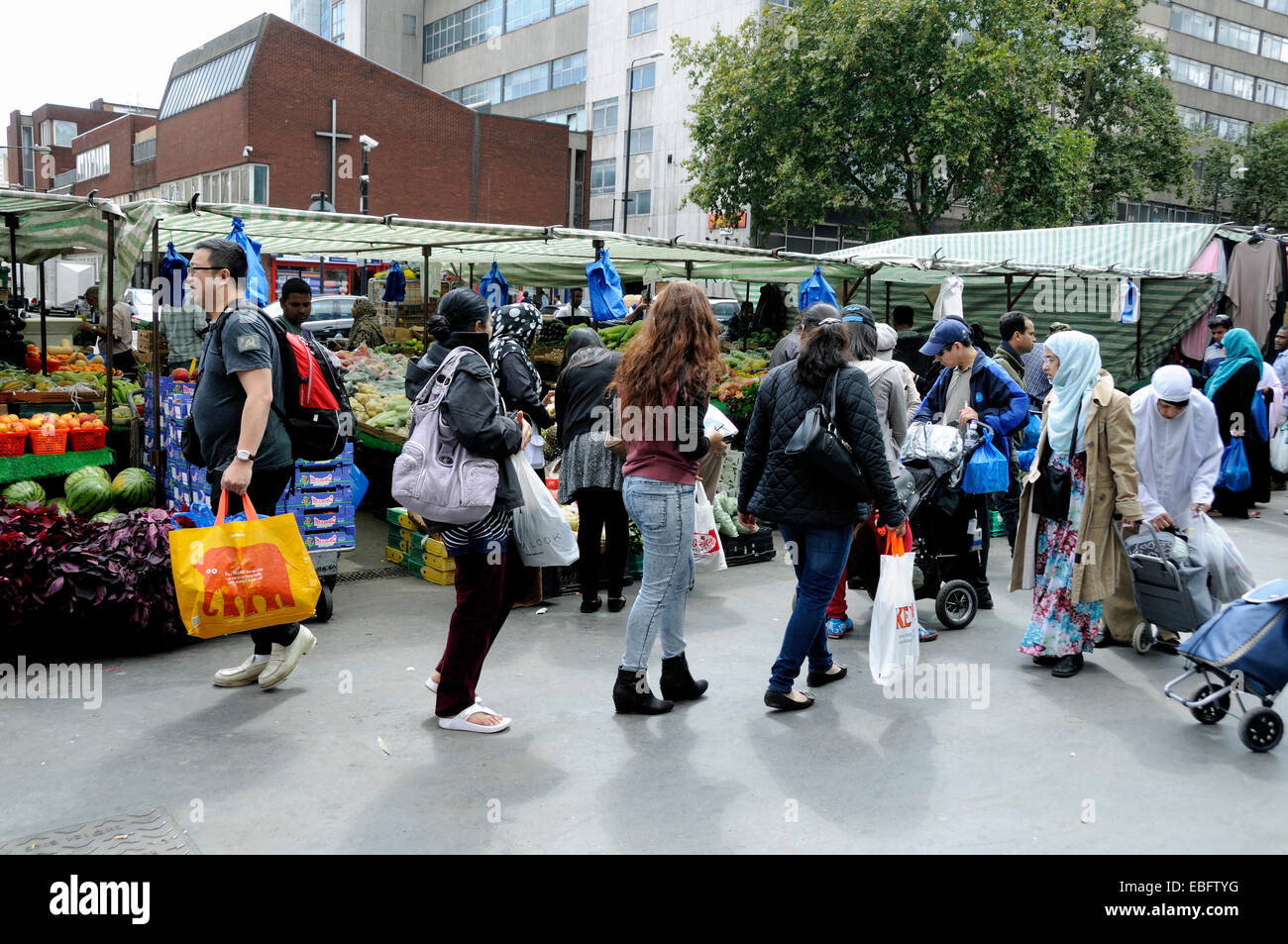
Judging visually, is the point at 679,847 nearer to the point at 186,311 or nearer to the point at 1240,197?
the point at 186,311

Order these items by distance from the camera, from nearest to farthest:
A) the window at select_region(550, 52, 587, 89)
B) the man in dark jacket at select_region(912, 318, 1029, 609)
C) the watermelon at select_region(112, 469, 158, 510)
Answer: the man in dark jacket at select_region(912, 318, 1029, 609)
the watermelon at select_region(112, 469, 158, 510)
the window at select_region(550, 52, 587, 89)

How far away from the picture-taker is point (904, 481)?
19.5 feet

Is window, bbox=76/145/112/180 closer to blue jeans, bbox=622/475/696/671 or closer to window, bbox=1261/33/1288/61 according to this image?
blue jeans, bbox=622/475/696/671

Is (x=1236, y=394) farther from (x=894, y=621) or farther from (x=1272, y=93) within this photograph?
(x=1272, y=93)

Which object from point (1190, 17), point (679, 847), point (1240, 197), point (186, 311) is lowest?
point (679, 847)

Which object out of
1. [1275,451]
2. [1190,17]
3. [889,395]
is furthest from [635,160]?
[889,395]

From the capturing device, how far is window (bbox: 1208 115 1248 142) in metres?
55.6

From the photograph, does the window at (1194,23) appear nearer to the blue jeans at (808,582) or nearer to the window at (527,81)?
the window at (527,81)

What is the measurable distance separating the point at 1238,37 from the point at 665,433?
65.9 meters

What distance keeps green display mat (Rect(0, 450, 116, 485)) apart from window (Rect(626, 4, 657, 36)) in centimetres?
4330

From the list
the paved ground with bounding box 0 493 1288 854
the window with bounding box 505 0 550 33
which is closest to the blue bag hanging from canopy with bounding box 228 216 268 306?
the paved ground with bounding box 0 493 1288 854

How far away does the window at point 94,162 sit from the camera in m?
56.5

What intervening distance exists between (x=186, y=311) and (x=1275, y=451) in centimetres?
1155

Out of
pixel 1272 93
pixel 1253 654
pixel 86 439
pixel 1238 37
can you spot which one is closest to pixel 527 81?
pixel 1238 37
